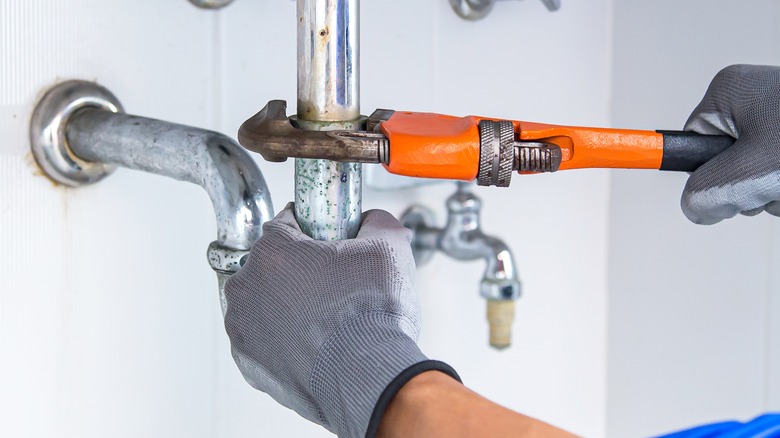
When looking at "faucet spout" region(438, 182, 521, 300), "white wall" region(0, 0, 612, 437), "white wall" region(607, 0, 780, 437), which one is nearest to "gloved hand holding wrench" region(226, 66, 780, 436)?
"white wall" region(0, 0, 612, 437)

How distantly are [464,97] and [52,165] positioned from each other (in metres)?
0.41

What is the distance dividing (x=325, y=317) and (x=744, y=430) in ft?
1.03

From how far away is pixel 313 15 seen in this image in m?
0.41

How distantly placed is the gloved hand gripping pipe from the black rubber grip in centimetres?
23

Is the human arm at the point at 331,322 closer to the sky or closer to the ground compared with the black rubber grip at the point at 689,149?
closer to the ground

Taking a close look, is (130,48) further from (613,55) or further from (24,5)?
(613,55)

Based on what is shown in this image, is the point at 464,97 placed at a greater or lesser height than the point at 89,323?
greater

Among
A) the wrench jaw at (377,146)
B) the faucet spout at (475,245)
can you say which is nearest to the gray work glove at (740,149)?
the wrench jaw at (377,146)

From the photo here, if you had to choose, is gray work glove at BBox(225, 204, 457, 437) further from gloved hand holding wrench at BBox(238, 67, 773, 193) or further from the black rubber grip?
the black rubber grip

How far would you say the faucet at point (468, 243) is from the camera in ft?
2.52

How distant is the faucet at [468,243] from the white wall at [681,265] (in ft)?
0.89

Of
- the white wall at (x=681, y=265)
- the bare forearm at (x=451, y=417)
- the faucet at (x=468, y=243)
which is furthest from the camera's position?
the white wall at (x=681, y=265)

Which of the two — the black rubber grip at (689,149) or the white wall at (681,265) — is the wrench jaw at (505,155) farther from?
the white wall at (681,265)

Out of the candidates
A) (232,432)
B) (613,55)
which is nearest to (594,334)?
(613,55)
